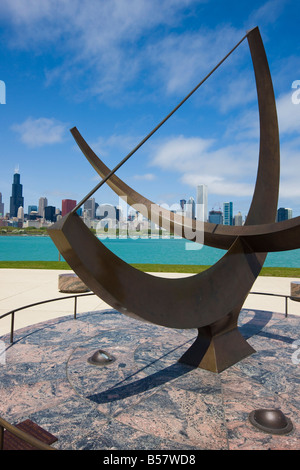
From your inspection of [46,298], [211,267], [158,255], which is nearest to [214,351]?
[211,267]

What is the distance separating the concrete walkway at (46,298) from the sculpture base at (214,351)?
11.1 feet

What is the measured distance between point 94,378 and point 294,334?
365 cm

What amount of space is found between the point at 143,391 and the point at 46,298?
546 centimetres

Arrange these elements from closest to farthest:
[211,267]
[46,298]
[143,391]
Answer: [143,391] < [211,267] < [46,298]

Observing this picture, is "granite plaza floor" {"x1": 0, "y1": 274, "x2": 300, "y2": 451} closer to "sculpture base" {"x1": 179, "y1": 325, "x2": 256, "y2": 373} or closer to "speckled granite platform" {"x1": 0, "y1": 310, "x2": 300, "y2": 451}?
"speckled granite platform" {"x1": 0, "y1": 310, "x2": 300, "y2": 451}

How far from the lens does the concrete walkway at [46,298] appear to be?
664 cm

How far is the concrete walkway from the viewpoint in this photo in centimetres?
664

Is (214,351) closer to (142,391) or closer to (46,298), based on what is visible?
(142,391)

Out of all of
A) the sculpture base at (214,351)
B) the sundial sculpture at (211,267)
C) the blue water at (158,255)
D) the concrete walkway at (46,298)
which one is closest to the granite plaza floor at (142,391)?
the sculpture base at (214,351)

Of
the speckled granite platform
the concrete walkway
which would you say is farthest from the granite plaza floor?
the concrete walkway

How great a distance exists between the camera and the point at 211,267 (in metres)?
3.97

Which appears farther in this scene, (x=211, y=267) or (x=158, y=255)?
(x=158, y=255)
